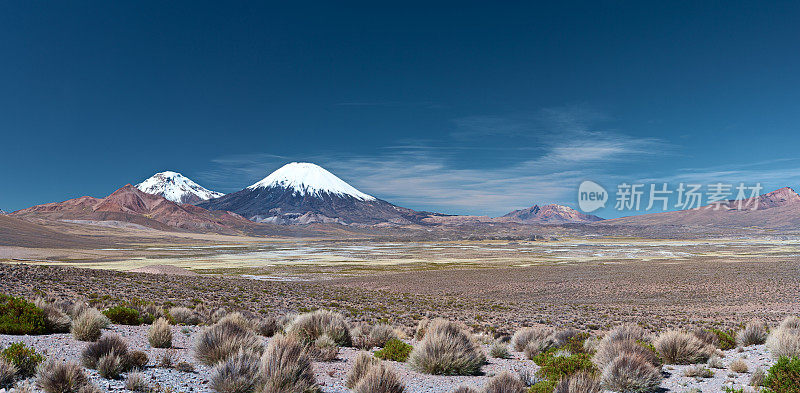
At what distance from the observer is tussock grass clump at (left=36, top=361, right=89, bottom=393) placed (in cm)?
578

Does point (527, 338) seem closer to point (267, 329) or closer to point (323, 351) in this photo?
point (323, 351)

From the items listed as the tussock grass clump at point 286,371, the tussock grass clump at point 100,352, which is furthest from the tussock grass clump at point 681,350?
the tussock grass clump at point 100,352

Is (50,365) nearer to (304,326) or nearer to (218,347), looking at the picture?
(218,347)

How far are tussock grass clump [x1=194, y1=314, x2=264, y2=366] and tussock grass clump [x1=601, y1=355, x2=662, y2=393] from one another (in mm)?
6176

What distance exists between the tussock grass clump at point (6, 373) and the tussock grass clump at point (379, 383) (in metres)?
4.55

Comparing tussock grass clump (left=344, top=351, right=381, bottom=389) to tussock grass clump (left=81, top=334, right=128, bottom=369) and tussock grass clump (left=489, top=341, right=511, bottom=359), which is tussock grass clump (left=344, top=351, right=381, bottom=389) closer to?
tussock grass clump (left=81, top=334, right=128, bottom=369)

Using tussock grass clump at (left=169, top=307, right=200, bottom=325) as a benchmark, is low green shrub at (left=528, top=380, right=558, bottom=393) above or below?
above

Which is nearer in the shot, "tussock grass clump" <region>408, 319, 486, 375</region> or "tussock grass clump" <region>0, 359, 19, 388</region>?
"tussock grass clump" <region>0, 359, 19, 388</region>

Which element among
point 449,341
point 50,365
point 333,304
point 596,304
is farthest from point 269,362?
point 596,304

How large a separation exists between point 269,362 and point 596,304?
27.3m

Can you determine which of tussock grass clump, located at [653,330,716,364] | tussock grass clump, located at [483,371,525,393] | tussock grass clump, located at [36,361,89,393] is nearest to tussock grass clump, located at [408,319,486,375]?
tussock grass clump, located at [483,371,525,393]

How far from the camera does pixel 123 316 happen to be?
12.3 metres

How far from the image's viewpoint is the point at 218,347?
8031 mm

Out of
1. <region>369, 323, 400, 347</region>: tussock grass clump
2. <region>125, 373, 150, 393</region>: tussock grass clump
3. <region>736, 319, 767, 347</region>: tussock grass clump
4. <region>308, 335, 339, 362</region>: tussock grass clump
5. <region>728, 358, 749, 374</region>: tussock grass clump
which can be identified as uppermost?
<region>125, 373, 150, 393</region>: tussock grass clump
